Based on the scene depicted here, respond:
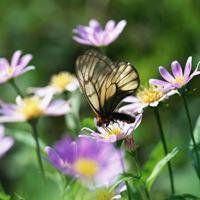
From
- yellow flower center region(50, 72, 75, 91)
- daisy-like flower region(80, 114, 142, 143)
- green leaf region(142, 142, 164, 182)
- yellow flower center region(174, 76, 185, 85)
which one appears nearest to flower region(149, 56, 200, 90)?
yellow flower center region(174, 76, 185, 85)

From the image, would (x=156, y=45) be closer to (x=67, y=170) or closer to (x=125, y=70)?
(x=125, y=70)

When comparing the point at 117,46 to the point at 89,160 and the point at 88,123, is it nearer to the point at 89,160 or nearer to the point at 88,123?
the point at 88,123

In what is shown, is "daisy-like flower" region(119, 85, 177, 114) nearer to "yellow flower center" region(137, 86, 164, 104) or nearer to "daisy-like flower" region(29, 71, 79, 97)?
"yellow flower center" region(137, 86, 164, 104)

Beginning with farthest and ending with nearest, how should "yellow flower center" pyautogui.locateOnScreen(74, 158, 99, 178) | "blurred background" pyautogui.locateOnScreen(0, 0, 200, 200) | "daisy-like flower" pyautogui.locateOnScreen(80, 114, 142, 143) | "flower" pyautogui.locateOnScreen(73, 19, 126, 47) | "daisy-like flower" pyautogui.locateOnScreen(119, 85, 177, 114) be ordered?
1. "blurred background" pyautogui.locateOnScreen(0, 0, 200, 200)
2. "flower" pyautogui.locateOnScreen(73, 19, 126, 47)
3. "daisy-like flower" pyautogui.locateOnScreen(119, 85, 177, 114)
4. "daisy-like flower" pyautogui.locateOnScreen(80, 114, 142, 143)
5. "yellow flower center" pyautogui.locateOnScreen(74, 158, 99, 178)

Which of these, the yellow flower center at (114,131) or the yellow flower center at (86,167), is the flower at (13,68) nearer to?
the yellow flower center at (114,131)

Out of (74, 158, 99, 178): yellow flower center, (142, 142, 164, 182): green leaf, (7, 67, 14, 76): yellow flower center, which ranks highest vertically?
(7, 67, 14, 76): yellow flower center

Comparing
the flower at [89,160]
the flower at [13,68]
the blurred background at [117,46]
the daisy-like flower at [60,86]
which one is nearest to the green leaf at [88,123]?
the flower at [13,68]

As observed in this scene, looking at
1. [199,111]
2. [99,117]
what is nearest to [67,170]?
[99,117]
